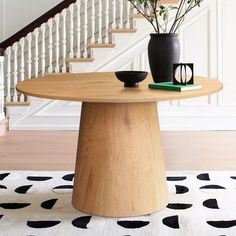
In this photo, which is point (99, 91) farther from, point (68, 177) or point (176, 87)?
point (68, 177)

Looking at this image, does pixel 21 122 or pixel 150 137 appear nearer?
pixel 150 137

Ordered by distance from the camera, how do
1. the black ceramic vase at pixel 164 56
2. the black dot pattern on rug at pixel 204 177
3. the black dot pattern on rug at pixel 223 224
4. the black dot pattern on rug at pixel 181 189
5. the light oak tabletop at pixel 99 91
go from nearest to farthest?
the light oak tabletop at pixel 99 91 < the black dot pattern on rug at pixel 223 224 < the black ceramic vase at pixel 164 56 < the black dot pattern on rug at pixel 181 189 < the black dot pattern on rug at pixel 204 177

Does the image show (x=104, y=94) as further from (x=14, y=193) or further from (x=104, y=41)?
(x=104, y=41)

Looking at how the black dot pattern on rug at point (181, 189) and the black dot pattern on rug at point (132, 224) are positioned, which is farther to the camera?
the black dot pattern on rug at point (181, 189)

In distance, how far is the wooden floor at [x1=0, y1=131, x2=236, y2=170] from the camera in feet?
10.1

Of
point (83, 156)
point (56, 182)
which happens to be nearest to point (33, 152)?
point (56, 182)

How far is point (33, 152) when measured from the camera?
353cm

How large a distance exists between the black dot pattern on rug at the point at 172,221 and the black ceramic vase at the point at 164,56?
0.67 metres

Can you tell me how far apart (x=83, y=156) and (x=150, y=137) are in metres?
0.33

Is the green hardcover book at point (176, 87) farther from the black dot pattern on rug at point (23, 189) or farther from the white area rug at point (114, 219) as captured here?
the black dot pattern on rug at point (23, 189)

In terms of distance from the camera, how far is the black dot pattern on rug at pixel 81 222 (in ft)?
6.43

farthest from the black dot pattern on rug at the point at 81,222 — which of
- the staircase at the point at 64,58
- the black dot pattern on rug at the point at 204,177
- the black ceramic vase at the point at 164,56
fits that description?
the staircase at the point at 64,58

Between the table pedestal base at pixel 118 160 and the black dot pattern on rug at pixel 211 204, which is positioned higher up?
the table pedestal base at pixel 118 160

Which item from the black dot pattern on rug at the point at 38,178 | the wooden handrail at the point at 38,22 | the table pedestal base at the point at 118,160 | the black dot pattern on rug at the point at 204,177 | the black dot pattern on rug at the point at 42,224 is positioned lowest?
the black dot pattern on rug at the point at 204,177
